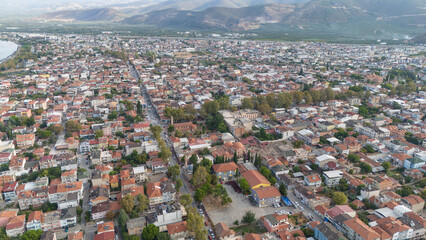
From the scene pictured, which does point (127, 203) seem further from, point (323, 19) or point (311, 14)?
point (311, 14)

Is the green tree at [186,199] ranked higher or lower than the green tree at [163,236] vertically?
higher

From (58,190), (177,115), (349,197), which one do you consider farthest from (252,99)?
(58,190)

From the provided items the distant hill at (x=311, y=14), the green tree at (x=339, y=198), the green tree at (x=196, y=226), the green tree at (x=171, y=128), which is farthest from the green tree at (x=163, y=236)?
the distant hill at (x=311, y=14)

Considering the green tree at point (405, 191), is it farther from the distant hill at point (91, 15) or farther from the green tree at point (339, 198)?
the distant hill at point (91, 15)

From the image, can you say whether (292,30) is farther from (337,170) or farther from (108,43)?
(337,170)

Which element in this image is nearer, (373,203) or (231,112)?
(373,203)

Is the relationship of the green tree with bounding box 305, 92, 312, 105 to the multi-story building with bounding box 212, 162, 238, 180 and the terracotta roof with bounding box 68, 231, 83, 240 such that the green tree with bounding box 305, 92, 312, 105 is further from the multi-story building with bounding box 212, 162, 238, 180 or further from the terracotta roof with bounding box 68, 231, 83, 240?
the terracotta roof with bounding box 68, 231, 83, 240

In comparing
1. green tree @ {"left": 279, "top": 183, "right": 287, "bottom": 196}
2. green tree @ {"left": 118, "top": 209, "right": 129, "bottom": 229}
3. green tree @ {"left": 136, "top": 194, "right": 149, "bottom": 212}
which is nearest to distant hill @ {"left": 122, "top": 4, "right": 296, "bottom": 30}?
green tree @ {"left": 279, "top": 183, "right": 287, "bottom": 196}
